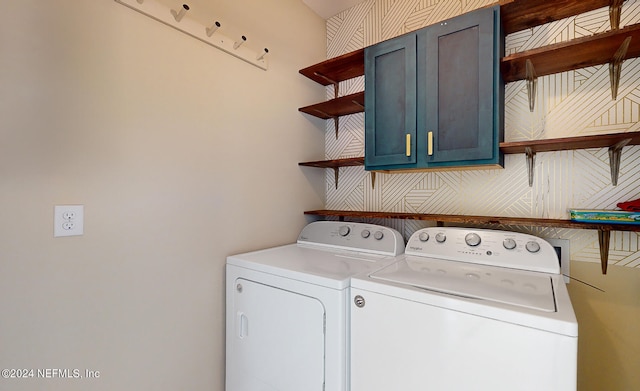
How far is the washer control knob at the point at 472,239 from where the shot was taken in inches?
55.5

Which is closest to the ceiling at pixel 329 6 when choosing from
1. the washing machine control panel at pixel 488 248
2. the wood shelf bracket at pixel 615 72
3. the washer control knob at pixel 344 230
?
the wood shelf bracket at pixel 615 72

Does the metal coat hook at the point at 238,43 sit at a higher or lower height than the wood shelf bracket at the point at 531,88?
higher

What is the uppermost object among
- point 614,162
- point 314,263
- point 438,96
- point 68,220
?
point 438,96

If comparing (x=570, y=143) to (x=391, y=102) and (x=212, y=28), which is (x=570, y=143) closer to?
(x=391, y=102)

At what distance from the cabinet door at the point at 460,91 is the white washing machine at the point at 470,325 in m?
0.47

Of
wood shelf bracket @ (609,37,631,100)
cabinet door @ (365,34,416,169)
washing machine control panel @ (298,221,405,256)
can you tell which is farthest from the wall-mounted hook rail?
wood shelf bracket @ (609,37,631,100)

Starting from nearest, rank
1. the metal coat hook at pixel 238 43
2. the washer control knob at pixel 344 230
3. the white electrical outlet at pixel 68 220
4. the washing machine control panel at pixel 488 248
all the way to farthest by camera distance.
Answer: the white electrical outlet at pixel 68 220 < the washing machine control panel at pixel 488 248 < the metal coat hook at pixel 238 43 < the washer control knob at pixel 344 230

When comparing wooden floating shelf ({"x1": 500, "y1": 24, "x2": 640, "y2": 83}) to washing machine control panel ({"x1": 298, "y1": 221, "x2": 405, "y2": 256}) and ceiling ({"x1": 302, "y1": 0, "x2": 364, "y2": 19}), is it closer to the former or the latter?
washing machine control panel ({"x1": 298, "y1": 221, "x2": 405, "y2": 256})

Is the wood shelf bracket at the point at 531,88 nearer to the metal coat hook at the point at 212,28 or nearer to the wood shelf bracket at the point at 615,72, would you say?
the wood shelf bracket at the point at 615,72

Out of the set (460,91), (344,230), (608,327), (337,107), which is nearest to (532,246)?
(608,327)

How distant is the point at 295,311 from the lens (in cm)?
126

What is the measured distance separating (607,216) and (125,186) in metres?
2.01

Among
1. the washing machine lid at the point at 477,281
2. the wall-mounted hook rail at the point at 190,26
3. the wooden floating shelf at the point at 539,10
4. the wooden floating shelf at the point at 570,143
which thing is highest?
the wooden floating shelf at the point at 539,10

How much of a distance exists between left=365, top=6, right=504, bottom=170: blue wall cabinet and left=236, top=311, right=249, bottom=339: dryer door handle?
1.06m
